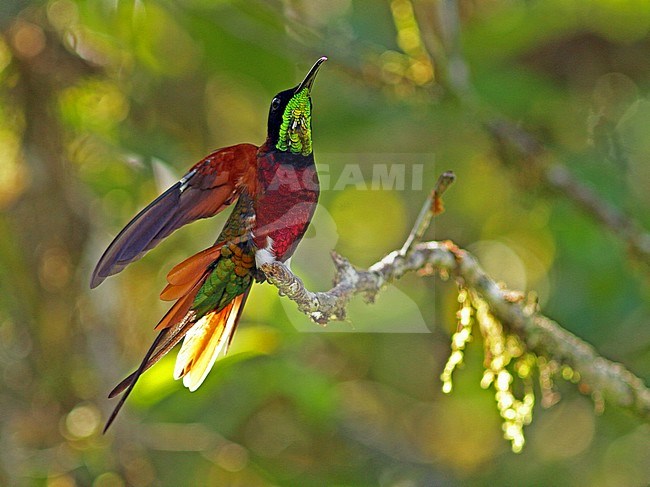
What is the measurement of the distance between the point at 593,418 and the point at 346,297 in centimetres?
202

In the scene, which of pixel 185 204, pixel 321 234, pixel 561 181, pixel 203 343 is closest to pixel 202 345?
pixel 203 343

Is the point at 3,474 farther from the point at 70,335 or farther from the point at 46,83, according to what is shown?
the point at 46,83

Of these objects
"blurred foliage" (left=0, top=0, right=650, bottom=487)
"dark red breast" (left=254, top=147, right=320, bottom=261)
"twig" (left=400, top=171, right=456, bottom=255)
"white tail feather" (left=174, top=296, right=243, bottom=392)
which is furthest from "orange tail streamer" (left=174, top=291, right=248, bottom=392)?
"blurred foliage" (left=0, top=0, right=650, bottom=487)

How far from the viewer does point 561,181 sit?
2.44m

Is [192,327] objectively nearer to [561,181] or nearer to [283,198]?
[283,198]

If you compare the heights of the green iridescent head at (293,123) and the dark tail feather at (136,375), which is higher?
the green iridescent head at (293,123)

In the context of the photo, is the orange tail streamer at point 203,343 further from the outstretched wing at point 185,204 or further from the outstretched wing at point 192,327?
the outstretched wing at point 185,204

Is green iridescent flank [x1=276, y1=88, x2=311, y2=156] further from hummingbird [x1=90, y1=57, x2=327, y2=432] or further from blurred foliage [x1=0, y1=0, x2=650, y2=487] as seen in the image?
blurred foliage [x1=0, y1=0, x2=650, y2=487]

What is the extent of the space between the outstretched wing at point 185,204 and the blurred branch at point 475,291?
0.35 ft

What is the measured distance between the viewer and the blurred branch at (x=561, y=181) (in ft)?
7.44

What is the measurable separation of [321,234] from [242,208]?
903 mm

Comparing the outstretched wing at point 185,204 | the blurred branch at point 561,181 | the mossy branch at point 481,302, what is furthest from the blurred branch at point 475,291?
the blurred branch at point 561,181

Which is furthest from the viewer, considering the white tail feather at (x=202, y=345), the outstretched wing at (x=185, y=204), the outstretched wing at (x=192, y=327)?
the white tail feather at (x=202, y=345)

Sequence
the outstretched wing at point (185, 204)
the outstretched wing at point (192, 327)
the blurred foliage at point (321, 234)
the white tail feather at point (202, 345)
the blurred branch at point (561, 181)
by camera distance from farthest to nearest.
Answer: the blurred foliage at point (321, 234) < the blurred branch at point (561, 181) < the white tail feather at point (202, 345) < the outstretched wing at point (192, 327) < the outstretched wing at point (185, 204)
